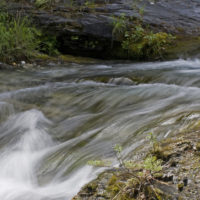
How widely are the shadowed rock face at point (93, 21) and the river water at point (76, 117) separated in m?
1.75

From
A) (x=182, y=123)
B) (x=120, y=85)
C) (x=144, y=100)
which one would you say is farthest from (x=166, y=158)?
(x=120, y=85)

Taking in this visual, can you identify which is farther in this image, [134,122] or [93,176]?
[134,122]

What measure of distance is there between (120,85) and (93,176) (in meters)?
3.56

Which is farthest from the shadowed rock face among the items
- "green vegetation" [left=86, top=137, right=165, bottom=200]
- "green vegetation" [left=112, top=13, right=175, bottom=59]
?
"green vegetation" [left=86, top=137, right=165, bottom=200]

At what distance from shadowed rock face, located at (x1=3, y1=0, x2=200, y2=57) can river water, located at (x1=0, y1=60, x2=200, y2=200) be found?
1.75m

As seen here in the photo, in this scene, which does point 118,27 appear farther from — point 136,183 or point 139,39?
point 136,183

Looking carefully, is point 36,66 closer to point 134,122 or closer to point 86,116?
point 86,116

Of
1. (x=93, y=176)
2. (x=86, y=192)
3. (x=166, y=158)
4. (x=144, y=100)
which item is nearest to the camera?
(x=86, y=192)

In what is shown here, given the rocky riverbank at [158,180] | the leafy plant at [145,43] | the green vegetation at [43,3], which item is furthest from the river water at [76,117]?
the green vegetation at [43,3]

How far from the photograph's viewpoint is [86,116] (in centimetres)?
419

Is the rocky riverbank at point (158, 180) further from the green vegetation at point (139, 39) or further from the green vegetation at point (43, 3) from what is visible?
the green vegetation at point (43, 3)

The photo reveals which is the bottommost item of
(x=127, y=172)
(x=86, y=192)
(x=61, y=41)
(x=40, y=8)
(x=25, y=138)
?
(x=25, y=138)

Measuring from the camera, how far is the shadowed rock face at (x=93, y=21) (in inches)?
337

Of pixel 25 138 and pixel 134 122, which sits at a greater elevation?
pixel 134 122
